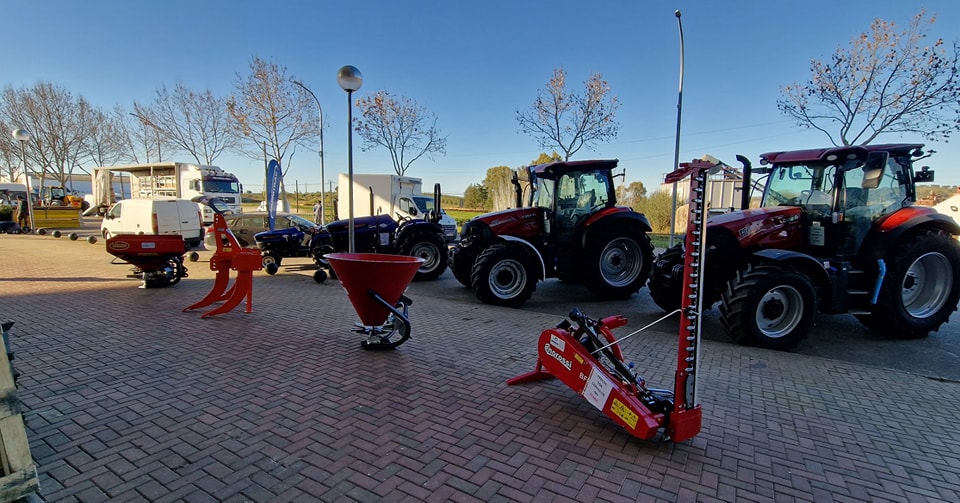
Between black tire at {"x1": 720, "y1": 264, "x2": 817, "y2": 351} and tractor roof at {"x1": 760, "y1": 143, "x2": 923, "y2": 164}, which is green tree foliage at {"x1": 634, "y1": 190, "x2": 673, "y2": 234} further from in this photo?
black tire at {"x1": 720, "y1": 264, "x2": 817, "y2": 351}

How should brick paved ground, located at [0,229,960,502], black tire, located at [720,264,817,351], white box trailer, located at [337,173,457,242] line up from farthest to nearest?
white box trailer, located at [337,173,457,242] < black tire, located at [720,264,817,351] < brick paved ground, located at [0,229,960,502]

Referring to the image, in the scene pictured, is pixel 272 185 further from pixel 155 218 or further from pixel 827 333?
pixel 827 333

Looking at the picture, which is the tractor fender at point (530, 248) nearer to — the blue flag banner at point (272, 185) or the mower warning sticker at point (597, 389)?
the mower warning sticker at point (597, 389)

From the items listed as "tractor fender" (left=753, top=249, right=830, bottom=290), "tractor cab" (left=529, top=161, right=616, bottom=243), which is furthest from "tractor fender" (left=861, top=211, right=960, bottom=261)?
"tractor cab" (left=529, top=161, right=616, bottom=243)

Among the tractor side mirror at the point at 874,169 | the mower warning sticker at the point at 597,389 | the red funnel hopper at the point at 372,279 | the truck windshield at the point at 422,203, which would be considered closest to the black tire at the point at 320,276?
the red funnel hopper at the point at 372,279

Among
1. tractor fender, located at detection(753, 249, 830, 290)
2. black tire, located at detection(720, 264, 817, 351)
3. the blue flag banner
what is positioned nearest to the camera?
black tire, located at detection(720, 264, 817, 351)

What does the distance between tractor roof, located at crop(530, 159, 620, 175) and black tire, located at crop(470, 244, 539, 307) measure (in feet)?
5.40

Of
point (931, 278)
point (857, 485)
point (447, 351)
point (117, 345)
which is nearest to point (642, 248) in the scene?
point (931, 278)

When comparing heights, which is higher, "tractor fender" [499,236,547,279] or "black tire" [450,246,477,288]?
"tractor fender" [499,236,547,279]

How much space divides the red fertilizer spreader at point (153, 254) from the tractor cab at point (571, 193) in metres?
6.66

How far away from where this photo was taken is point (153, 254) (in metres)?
7.92

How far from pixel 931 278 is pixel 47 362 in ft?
35.9

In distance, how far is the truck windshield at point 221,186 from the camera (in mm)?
24578

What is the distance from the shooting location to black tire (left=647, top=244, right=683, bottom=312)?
7016mm
